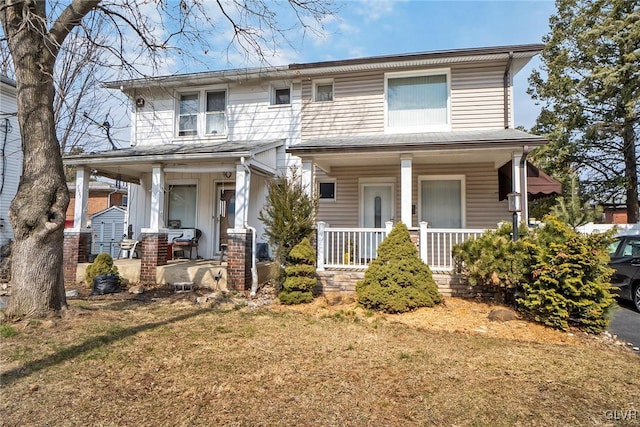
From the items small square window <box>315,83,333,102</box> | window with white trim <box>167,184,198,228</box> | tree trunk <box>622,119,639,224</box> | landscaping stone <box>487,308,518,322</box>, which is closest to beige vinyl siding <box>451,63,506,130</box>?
small square window <box>315,83,333,102</box>

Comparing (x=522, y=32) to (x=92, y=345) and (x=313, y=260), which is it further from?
(x=92, y=345)

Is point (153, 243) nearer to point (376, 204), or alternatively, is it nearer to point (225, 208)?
point (225, 208)

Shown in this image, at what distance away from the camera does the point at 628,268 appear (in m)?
7.36

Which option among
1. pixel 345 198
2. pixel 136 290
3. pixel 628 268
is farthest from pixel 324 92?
pixel 628 268

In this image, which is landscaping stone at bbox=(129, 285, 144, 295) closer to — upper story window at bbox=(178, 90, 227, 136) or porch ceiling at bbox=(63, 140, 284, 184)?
porch ceiling at bbox=(63, 140, 284, 184)

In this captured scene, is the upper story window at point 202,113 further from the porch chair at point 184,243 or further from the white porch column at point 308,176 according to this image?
the white porch column at point 308,176

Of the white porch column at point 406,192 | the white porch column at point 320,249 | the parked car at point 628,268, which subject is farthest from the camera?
the white porch column at point 320,249

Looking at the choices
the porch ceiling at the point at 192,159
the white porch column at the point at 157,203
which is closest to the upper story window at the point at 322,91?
the porch ceiling at the point at 192,159

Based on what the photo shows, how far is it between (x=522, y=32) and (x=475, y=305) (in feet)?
30.0

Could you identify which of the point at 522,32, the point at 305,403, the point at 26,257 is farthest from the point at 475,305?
the point at 522,32

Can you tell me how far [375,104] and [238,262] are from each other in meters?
5.86

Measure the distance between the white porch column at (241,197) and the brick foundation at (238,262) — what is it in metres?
0.27

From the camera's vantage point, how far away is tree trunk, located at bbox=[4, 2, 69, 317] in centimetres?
520

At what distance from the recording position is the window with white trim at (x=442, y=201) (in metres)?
9.77
